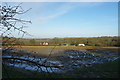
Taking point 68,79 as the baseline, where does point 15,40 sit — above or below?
above

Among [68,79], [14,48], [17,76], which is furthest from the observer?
[68,79]

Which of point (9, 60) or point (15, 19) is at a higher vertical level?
point (15, 19)

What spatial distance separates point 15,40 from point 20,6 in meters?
0.35

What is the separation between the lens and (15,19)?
1143 millimetres

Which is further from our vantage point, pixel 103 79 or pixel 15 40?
pixel 103 79

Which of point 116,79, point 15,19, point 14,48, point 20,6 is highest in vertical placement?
point 20,6

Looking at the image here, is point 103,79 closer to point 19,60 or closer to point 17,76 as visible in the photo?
point 17,76

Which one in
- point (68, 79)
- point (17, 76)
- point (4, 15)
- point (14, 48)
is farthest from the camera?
point (68, 79)

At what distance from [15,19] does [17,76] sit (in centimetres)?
Answer: 487

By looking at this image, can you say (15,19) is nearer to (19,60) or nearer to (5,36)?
(5,36)

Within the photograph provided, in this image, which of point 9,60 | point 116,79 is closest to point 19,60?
point 9,60

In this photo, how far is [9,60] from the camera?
112 cm

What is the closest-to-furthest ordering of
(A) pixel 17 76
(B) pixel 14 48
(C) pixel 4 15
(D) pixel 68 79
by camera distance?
(C) pixel 4 15
(B) pixel 14 48
(A) pixel 17 76
(D) pixel 68 79

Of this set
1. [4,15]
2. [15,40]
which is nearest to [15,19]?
[4,15]
